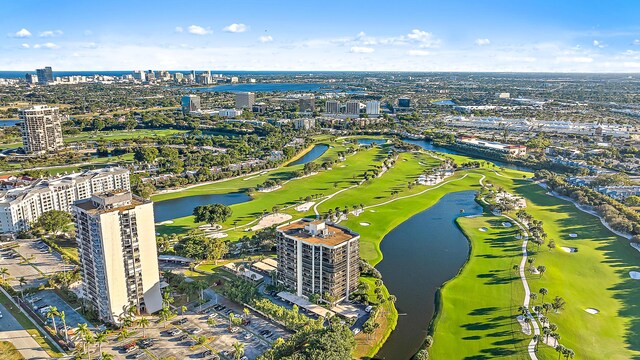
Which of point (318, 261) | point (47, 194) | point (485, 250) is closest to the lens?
point (318, 261)

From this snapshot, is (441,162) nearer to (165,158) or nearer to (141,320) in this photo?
(165,158)

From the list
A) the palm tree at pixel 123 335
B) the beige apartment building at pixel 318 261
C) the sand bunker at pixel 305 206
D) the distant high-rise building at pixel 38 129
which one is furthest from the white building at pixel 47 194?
the distant high-rise building at pixel 38 129

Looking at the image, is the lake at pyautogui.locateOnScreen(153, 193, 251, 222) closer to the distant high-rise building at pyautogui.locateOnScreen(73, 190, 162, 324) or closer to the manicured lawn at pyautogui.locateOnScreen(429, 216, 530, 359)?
the distant high-rise building at pyautogui.locateOnScreen(73, 190, 162, 324)

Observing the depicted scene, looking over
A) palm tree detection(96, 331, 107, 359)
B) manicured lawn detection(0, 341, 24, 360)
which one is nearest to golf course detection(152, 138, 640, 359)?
palm tree detection(96, 331, 107, 359)

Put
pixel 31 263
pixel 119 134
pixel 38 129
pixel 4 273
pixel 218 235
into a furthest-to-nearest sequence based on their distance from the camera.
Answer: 1. pixel 119 134
2. pixel 38 129
3. pixel 218 235
4. pixel 31 263
5. pixel 4 273

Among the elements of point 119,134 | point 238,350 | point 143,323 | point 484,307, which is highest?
point 119,134

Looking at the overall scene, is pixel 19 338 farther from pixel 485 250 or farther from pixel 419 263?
pixel 485 250

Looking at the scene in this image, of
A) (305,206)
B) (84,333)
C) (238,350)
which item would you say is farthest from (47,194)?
(238,350)
